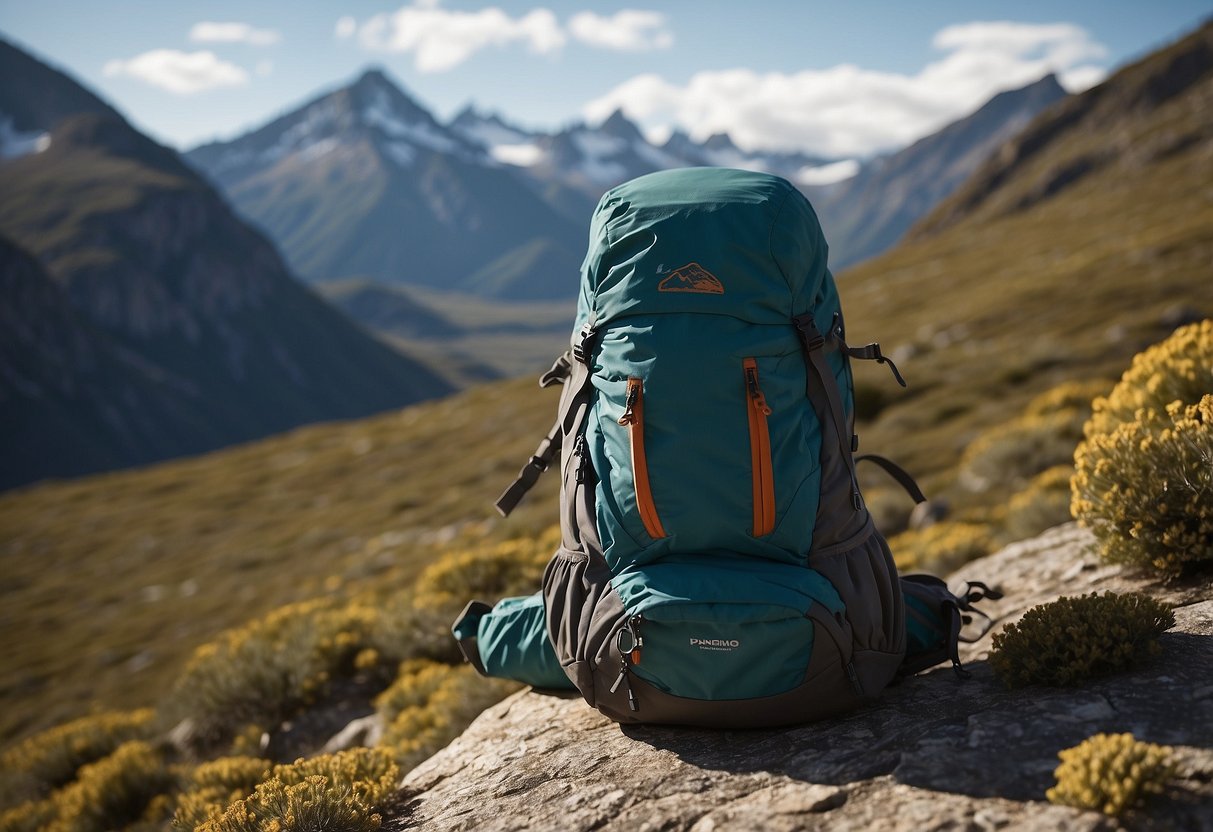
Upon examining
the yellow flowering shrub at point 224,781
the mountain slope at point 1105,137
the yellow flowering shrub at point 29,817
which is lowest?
the yellow flowering shrub at point 29,817

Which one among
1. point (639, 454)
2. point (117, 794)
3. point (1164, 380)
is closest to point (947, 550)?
point (1164, 380)

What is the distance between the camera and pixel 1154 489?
488 centimetres

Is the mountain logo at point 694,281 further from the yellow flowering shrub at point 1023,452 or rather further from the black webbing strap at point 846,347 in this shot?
the yellow flowering shrub at point 1023,452

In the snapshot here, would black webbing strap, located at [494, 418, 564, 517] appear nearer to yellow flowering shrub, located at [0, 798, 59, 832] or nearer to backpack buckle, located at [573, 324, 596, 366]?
backpack buckle, located at [573, 324, 596, 366]

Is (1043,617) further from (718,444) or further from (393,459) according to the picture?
(393,459)

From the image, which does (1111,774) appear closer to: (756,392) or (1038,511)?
(756,392)

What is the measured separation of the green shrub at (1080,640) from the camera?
3.72 m

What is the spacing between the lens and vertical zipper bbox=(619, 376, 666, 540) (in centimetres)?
389

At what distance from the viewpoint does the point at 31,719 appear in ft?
73.2

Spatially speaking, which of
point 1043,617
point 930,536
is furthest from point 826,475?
point 930,536

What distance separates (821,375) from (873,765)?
5.74 ft

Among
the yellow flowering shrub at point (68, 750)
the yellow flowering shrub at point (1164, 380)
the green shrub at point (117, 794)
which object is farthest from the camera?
the yellow flowering shrub at point (68, 750)

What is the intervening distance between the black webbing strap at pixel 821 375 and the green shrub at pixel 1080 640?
3.28 ft

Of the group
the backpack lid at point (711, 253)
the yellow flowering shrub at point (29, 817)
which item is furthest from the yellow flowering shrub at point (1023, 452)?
the yellow flowering shrub at point (29, 817)
